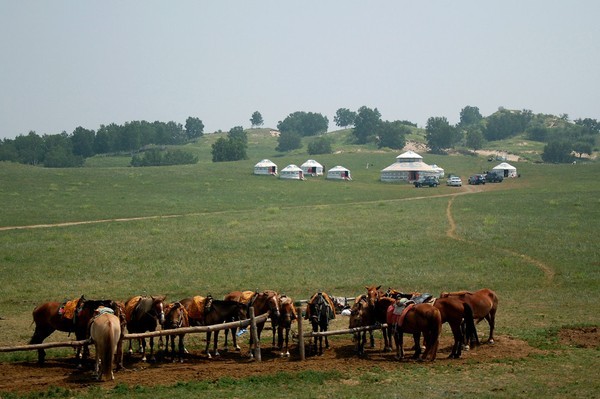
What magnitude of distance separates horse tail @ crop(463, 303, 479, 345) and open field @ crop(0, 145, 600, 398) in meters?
0.63

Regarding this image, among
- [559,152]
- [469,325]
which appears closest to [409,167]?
[559,152]

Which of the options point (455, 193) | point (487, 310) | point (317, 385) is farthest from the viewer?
point (455, 193)

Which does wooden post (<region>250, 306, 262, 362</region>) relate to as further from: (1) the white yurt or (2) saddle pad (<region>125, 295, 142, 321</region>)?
(1) the white yurt

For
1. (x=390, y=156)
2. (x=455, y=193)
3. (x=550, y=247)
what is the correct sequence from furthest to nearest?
(x=390, y=156)
(x=455, y=193)
(x=550, y=247)

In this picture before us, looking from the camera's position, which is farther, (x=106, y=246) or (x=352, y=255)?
(x=106, y=246)

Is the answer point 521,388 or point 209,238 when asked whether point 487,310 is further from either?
point 209,238

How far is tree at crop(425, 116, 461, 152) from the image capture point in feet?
558

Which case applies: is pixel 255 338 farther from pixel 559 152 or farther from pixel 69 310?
pixel 559 152

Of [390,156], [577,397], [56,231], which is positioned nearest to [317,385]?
[577,397]

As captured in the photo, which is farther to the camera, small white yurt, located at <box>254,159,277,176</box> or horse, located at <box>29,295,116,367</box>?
small white yurt, located at <box>254,159,277,176</box>

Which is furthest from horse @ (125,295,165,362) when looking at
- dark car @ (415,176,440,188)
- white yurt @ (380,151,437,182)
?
white yurt @ (380,151,437,182)

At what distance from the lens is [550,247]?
134 ft

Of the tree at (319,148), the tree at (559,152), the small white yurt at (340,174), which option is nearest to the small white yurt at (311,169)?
the small white yurt at (340,174)

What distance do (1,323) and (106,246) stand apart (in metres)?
19.0
